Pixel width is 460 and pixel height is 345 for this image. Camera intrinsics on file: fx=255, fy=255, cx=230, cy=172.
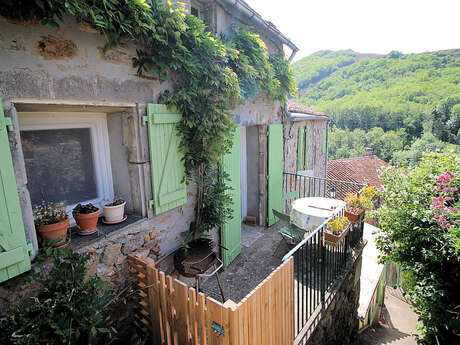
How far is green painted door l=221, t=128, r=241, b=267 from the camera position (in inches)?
173

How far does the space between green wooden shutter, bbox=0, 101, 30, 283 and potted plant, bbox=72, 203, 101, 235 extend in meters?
0.58

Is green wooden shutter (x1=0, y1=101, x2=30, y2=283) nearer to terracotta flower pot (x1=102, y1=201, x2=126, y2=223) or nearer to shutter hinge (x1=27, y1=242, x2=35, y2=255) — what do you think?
shutter hinge (x1=27, y1=242, x2=35, y2=255)

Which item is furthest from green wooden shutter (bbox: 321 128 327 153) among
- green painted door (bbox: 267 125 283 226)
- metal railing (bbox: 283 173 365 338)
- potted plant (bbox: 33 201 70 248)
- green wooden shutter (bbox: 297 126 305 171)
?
potted plant (bbox: 33 201 70 248)

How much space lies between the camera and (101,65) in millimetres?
2396

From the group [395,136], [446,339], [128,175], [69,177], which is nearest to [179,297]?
[128,175]

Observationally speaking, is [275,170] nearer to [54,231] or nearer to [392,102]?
[54,231]

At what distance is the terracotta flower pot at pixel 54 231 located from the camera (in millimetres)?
2143

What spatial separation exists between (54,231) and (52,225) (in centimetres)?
6

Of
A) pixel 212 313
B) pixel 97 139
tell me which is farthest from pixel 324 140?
pixel 212 313

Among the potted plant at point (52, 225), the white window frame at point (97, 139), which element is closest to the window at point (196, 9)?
the white window frame at point (97, 139)

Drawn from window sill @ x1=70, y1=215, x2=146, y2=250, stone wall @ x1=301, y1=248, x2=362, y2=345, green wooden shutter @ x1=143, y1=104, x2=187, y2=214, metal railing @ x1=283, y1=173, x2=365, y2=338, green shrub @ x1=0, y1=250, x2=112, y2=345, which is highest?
green wooden shutter @ x1=143, y1=104, x2=187, y2=214

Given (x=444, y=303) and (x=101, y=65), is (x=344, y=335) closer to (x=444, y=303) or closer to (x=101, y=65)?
(x=444, y=303)

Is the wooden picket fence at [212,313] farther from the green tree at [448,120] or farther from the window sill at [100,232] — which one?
the green tree at [448,120]

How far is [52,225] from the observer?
2.16 m
